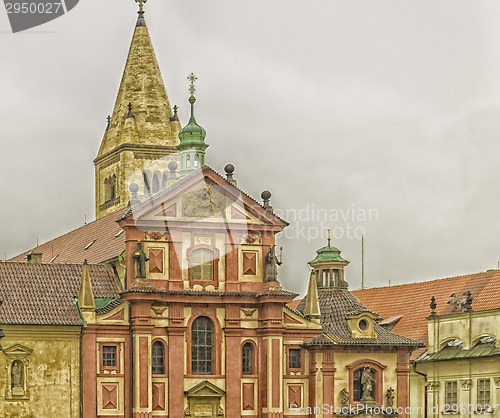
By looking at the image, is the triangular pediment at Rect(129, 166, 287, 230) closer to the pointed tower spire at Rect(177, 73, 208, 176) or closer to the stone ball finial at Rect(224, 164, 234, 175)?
the stone ball finial at Rect(224, 164, 234, 175)

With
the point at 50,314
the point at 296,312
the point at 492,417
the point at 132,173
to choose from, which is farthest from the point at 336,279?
the point at 132,173

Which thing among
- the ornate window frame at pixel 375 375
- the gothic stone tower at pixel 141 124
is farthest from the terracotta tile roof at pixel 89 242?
the ornate window frame at pixel 375 375

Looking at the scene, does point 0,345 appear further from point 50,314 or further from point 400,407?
point 400,407

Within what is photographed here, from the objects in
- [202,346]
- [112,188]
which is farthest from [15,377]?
[112,188]

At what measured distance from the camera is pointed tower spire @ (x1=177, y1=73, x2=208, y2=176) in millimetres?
79688

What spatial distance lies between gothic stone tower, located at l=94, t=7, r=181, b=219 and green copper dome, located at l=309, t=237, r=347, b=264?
64.5ft

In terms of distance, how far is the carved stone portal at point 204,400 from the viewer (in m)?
71.1

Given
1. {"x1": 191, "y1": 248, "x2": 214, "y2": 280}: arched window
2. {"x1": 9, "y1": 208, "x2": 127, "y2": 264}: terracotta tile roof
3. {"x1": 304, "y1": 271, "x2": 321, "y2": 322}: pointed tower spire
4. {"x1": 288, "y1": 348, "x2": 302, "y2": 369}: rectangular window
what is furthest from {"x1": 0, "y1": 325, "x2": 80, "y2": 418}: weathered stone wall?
{"x1": 304, "y1": 271, "x2": 321, "y2": 322}: pointed tower spire

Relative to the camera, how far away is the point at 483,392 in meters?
75.4

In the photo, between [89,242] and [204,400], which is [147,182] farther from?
[204,400]

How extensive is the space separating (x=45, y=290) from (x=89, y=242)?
1197 cm

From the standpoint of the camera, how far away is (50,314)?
→ 230 ft

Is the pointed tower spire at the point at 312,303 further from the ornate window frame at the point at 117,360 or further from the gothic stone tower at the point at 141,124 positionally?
the gothic stone tower at the point at 141,124

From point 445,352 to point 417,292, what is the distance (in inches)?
311
